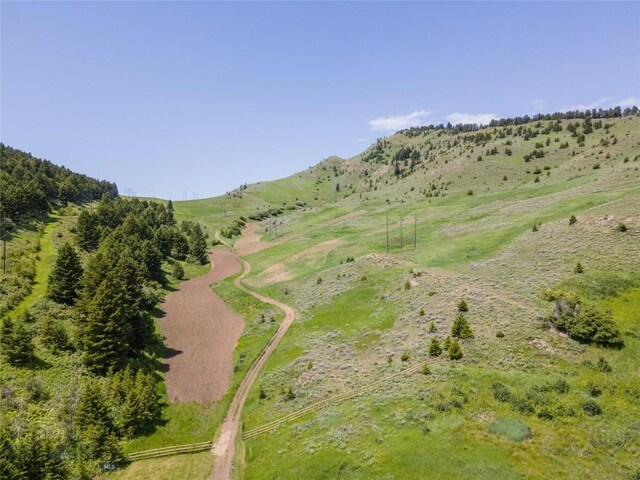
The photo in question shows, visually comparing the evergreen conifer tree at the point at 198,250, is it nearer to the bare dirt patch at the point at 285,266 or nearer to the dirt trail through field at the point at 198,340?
the dirt trail through field at the point at 198,340

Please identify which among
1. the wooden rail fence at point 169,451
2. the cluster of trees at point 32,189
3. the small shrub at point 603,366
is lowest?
the wooden rail fence at point 169,451

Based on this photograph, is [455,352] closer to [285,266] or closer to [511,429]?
[511,429]

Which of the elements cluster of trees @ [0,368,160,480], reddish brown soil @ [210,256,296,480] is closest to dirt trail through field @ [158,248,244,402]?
reddish brown soil @ [210,256,296,480]

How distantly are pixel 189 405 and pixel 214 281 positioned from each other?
57.0 meters

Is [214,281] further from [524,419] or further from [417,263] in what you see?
[524,419]

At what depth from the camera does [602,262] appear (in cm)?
5991

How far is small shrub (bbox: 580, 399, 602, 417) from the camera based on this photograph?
3509cm

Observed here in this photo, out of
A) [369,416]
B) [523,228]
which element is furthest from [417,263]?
[369,416]

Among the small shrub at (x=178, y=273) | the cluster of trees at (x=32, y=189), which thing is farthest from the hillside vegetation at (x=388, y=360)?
the cluster of trees at (x=32, y=189)

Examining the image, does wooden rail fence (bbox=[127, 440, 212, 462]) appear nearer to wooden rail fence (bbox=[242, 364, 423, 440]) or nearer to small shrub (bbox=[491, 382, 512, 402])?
wooden rail fence (bbox=[242, 364, 423, 440])

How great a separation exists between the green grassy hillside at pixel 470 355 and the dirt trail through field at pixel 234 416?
1913 mm

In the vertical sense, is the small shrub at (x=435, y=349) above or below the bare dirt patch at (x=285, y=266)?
below

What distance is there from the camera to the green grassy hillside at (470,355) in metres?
33.0

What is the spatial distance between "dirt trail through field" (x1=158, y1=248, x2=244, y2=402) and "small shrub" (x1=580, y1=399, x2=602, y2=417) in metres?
42.7
